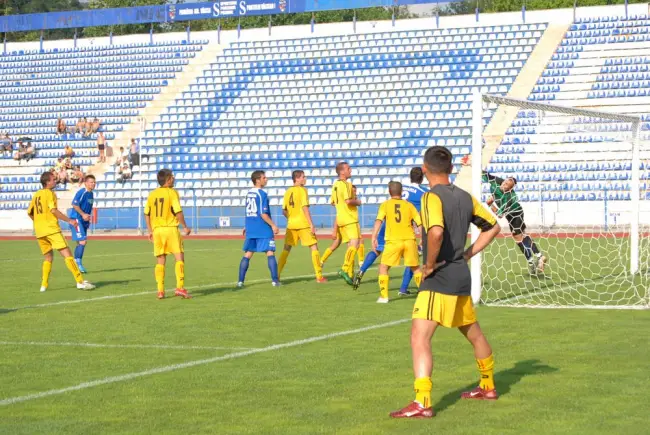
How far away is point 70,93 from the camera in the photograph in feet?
148

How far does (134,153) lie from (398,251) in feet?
89.8

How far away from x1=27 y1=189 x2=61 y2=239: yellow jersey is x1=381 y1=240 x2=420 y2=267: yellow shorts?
17.5 feet

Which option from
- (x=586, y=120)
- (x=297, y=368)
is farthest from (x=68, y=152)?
(x=297, y=368)

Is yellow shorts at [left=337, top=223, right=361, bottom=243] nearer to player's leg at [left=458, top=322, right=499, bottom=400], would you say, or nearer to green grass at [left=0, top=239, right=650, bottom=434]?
green grass at [left=0, top=239, right=650, bottom=434]

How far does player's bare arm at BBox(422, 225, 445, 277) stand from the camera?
259 inches

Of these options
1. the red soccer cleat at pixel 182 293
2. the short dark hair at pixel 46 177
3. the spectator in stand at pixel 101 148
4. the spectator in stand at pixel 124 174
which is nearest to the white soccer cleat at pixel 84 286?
the short dark hair at pixel 46 177

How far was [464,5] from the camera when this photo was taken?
258ft

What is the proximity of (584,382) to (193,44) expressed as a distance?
40.7m

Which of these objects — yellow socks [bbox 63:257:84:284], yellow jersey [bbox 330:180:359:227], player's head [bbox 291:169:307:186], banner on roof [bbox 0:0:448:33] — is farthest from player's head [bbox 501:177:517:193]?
banner on roof [bbox 0:0:448:33]

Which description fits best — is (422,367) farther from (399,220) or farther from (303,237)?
(303,237)

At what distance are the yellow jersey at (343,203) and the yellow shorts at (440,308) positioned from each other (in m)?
8.97

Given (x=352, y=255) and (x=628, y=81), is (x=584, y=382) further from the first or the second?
(x=628, y=81)

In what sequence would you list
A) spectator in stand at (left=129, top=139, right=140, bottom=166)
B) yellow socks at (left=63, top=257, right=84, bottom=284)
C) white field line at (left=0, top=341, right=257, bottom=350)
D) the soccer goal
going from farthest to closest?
spectator in stand at (left=129, top=139, right=140, bottom=166)
yellow socks at (left=63, top=257, right=84, bottom=284)
the soccer goal
white field line at (left=0, top=341, right=257, bottom=350)

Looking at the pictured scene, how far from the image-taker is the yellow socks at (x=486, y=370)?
6997 mm
